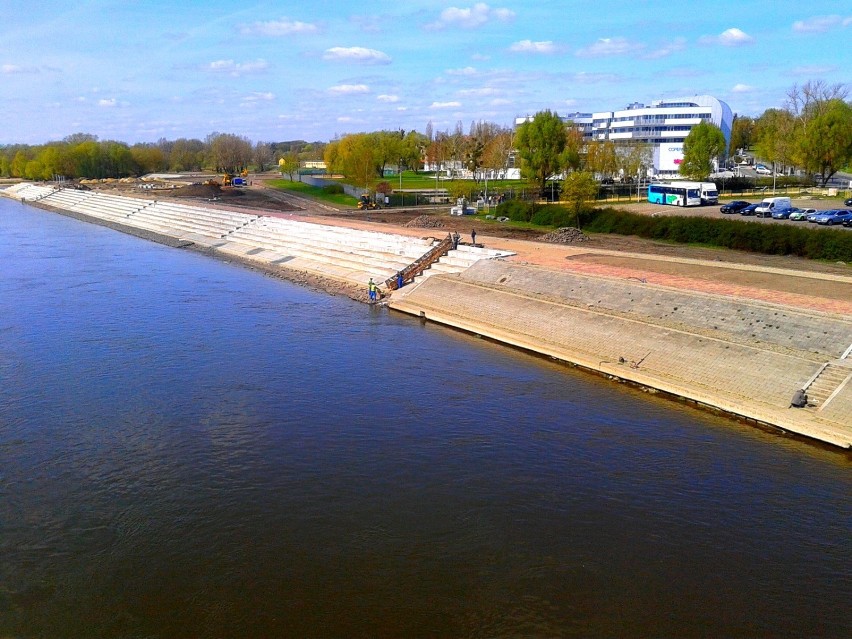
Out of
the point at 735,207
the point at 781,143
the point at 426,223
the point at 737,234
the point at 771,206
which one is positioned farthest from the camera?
the point at 781,143

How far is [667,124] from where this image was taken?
125m

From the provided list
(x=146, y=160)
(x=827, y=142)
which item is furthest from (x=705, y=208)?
(x=146, y=160)

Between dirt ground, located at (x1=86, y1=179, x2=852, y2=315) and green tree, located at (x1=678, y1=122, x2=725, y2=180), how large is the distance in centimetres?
2054

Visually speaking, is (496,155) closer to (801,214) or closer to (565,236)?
(565,236)

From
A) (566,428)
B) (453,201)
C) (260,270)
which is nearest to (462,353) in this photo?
(566,428)

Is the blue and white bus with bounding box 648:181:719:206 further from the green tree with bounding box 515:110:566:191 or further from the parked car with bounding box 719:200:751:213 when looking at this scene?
the green tree with bounding box 515:110:566:191

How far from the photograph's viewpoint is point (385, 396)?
2392 cm

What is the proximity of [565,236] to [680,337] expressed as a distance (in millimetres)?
23918

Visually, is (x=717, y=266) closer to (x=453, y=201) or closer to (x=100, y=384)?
(x=100, y=384)

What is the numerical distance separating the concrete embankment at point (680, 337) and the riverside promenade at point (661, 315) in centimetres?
5

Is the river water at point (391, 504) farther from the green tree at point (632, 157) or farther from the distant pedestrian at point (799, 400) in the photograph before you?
the green tree at point (632, 157)

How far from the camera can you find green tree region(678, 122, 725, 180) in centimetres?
8194

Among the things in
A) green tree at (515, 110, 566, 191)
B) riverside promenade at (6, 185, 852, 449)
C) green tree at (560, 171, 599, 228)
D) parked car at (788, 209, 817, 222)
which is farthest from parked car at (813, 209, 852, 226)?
green tree at (515, 110, 566, 191)

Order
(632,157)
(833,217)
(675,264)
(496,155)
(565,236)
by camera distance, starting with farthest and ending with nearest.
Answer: (496,155), (632,157), (565,236), (833,217), (675,264)
